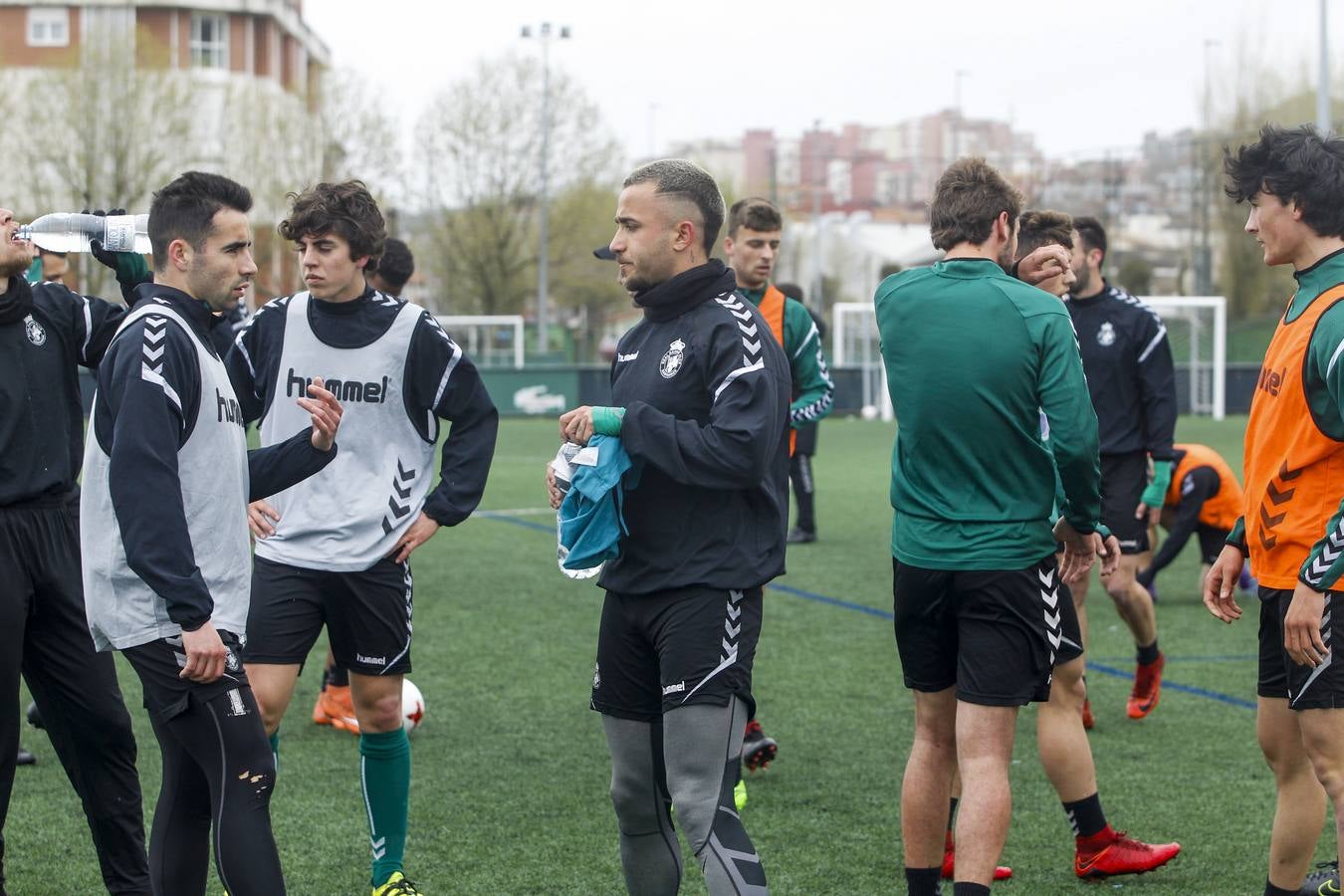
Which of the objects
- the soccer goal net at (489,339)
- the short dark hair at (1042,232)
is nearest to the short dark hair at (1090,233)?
the short dark hair at (1042,232)

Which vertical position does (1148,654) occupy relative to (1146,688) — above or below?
above

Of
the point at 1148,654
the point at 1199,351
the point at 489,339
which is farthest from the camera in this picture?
the point at 489,339

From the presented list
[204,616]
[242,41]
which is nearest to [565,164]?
[242,41]

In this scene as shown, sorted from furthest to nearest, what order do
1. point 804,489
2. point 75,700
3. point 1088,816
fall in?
1. point 804,489
2. point 1088,816
3. point 75,700

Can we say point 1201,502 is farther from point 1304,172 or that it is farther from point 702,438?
point 702,438

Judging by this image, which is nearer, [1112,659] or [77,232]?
[77,232]

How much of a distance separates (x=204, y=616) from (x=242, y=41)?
60524 mm

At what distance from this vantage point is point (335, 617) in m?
4.87

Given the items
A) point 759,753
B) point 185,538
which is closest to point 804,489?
point 759,753

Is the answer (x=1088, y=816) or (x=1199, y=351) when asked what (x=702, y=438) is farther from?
(x=1199, y=351)

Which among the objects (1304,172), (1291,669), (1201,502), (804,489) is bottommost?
(804,489)

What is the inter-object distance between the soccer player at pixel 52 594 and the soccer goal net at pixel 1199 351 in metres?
25.9

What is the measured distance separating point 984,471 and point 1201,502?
6.00 m

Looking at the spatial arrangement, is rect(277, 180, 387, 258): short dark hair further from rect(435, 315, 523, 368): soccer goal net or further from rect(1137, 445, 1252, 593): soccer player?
rect(435, 315, 523, 368): soccer goal net
